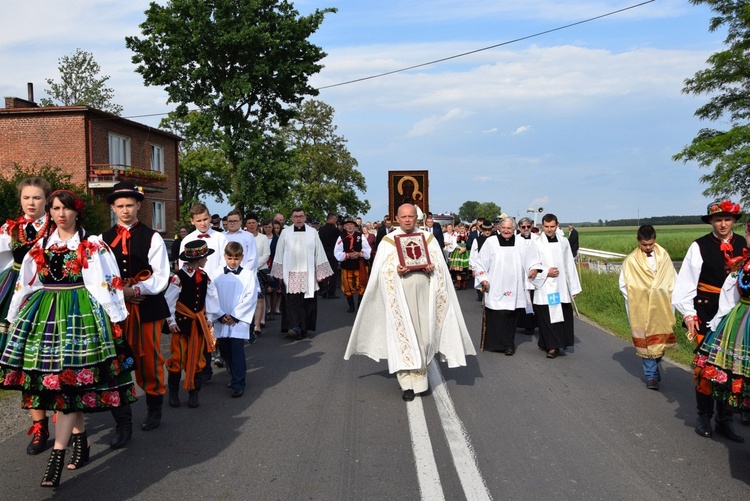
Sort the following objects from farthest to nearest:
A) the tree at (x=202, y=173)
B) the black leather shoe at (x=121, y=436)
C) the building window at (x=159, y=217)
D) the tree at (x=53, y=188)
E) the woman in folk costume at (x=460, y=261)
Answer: the tree at (x=202, y=173) < the building window at (x=159, y=217) < the woman in folk costume at (x=460, y=261) < the tree at (x=53, y=188) < the black leather shoe at (x=121, y=436)

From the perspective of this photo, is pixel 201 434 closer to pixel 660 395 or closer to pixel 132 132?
pixel 660 395

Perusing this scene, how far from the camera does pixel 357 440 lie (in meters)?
6.05

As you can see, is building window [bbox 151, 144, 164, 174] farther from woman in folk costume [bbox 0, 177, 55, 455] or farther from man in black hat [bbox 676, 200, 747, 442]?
man in black hat [bbox 676, 200, 747, 442]

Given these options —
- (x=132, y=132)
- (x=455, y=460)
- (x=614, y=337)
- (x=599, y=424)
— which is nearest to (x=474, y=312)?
(x=614, y=337)

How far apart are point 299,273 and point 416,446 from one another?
6.54 meters

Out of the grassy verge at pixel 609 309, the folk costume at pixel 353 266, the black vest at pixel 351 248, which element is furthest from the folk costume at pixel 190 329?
the black vest at pixel 351 248

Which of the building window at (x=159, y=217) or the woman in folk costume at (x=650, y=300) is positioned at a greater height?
the building window at (x=159, y=217)

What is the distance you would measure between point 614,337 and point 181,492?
29.6 feet

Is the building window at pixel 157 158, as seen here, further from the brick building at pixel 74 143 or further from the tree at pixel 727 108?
the tree at pixel 727 108

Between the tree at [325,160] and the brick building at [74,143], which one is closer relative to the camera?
the brick building at [74,143]

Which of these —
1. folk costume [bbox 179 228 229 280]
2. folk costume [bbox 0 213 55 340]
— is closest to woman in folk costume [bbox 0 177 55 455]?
folk costume [bbox 0 213 55 340]

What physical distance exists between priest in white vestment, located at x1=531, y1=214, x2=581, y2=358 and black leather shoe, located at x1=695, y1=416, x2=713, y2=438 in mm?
3984

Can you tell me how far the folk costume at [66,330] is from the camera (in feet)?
15.9

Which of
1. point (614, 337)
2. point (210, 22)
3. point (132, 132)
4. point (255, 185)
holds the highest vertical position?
point (210, 22)
